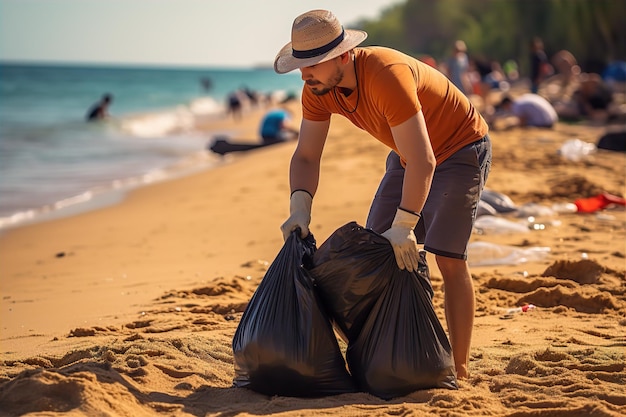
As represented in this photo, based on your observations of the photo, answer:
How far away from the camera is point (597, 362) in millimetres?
3680

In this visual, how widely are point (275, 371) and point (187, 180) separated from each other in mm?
8046

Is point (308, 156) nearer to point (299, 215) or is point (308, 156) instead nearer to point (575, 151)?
point (299, 215)

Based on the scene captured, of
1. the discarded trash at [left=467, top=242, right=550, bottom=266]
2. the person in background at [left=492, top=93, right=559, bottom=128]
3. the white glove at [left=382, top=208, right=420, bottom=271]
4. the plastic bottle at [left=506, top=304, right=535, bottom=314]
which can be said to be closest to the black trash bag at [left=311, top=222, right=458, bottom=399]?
the white glove at [left=382, top=208, right=420, bottom=271]

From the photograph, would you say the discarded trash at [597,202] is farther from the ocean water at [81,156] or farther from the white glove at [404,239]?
the ocean water at [81,156]

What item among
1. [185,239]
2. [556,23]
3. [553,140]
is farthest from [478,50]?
[185,239]

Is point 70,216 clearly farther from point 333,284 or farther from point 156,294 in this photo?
point 333,284

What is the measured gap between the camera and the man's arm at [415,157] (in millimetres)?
3174

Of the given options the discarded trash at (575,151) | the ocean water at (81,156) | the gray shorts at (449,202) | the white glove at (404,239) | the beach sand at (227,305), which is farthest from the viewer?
the ocean water at (81,156)

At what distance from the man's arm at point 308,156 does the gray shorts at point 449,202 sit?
0.98 ft

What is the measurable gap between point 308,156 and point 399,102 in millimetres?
622

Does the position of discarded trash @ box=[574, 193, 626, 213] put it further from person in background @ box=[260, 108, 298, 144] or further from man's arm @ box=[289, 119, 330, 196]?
person in background @ box=[260, 108, 298, 144]

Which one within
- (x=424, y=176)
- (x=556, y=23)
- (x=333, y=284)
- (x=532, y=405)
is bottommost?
(x=532, y=405)

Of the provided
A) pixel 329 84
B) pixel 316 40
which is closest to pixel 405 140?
pixel 329 84

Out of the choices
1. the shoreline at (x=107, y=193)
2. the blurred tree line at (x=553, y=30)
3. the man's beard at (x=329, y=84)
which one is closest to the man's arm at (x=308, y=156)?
the man's beard at (x=329, y=84)
